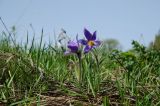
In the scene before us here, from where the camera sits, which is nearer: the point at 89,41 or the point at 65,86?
the point at 65,86

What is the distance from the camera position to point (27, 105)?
7.15ft

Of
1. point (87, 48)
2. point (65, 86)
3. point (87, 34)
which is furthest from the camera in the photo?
point (87, 34)

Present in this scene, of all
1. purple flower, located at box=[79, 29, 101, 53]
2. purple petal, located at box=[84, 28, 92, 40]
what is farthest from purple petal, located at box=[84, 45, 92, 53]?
purple petal, located at box=[84, 28, 92, 40]

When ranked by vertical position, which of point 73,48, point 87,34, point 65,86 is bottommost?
point 65,86

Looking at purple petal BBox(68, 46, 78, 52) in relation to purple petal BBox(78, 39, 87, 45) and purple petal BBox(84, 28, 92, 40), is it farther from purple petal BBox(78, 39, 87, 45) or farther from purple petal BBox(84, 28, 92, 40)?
purple petal BBox(84, 28, 92, 40)

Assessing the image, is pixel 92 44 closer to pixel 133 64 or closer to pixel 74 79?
pixel 74 79

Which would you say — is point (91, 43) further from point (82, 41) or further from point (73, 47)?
point (73, 47)

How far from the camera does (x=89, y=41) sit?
2.77 meters

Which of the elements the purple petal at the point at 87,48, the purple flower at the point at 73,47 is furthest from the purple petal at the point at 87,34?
the purple flower at the point at 73,47

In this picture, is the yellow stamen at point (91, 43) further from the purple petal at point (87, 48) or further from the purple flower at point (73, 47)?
the purple flower at point (73, 47)

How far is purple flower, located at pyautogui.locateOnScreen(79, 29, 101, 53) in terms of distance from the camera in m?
2.69

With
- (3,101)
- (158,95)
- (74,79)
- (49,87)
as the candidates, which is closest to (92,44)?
(74,79)

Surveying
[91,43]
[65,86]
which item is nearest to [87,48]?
[91,43]

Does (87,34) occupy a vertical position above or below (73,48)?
above
